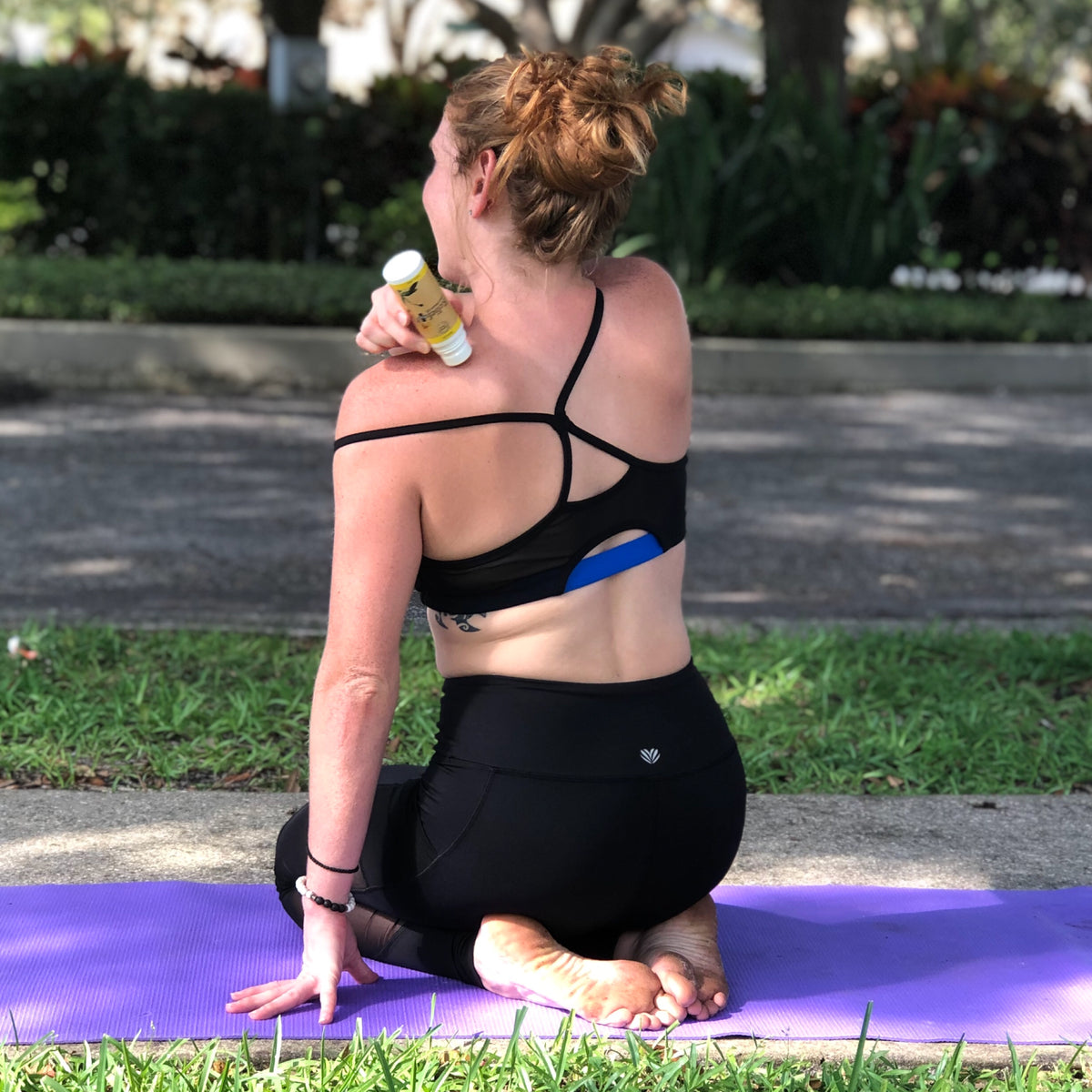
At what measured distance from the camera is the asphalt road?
223 inches

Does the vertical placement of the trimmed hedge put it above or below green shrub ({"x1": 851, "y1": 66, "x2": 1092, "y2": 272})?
below

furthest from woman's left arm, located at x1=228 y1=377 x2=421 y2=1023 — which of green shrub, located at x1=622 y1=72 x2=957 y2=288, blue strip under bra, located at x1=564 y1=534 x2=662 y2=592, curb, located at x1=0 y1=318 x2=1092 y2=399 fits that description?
green shrub, located at x1=622 y1=72 x2=957 y2=288

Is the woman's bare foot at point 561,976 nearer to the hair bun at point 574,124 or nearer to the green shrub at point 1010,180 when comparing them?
the hair bun at point 574,124

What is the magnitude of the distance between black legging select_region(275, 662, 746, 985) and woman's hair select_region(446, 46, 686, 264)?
722 mm

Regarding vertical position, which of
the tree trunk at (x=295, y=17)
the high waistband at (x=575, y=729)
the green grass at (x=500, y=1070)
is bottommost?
the green grass at (x=500, y=1070)

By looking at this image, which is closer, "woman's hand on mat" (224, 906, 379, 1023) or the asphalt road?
"woman's hand on mat" (224, 906, 379, 1023)

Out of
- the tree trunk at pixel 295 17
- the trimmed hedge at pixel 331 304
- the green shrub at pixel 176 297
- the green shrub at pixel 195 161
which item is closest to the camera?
the green shrub at pixel 176 297

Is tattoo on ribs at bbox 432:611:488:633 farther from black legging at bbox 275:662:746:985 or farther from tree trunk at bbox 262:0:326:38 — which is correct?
tree trunk at bbox 262:0:326:38

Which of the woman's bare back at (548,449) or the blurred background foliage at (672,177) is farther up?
the blurred background foliage at (672,177)

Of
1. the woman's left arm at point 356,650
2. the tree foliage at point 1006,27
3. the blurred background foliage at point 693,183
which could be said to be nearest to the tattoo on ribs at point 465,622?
the woman's left arm at point 356,650

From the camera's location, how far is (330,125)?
42.8ft

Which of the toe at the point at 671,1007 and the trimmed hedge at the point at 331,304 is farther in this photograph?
the trimmed hedge at the point at 331,304

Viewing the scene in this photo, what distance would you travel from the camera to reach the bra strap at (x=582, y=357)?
241cm

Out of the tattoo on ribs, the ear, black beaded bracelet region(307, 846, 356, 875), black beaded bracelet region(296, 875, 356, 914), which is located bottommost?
black beaded bracelet region(296, 875, 356, 914)
